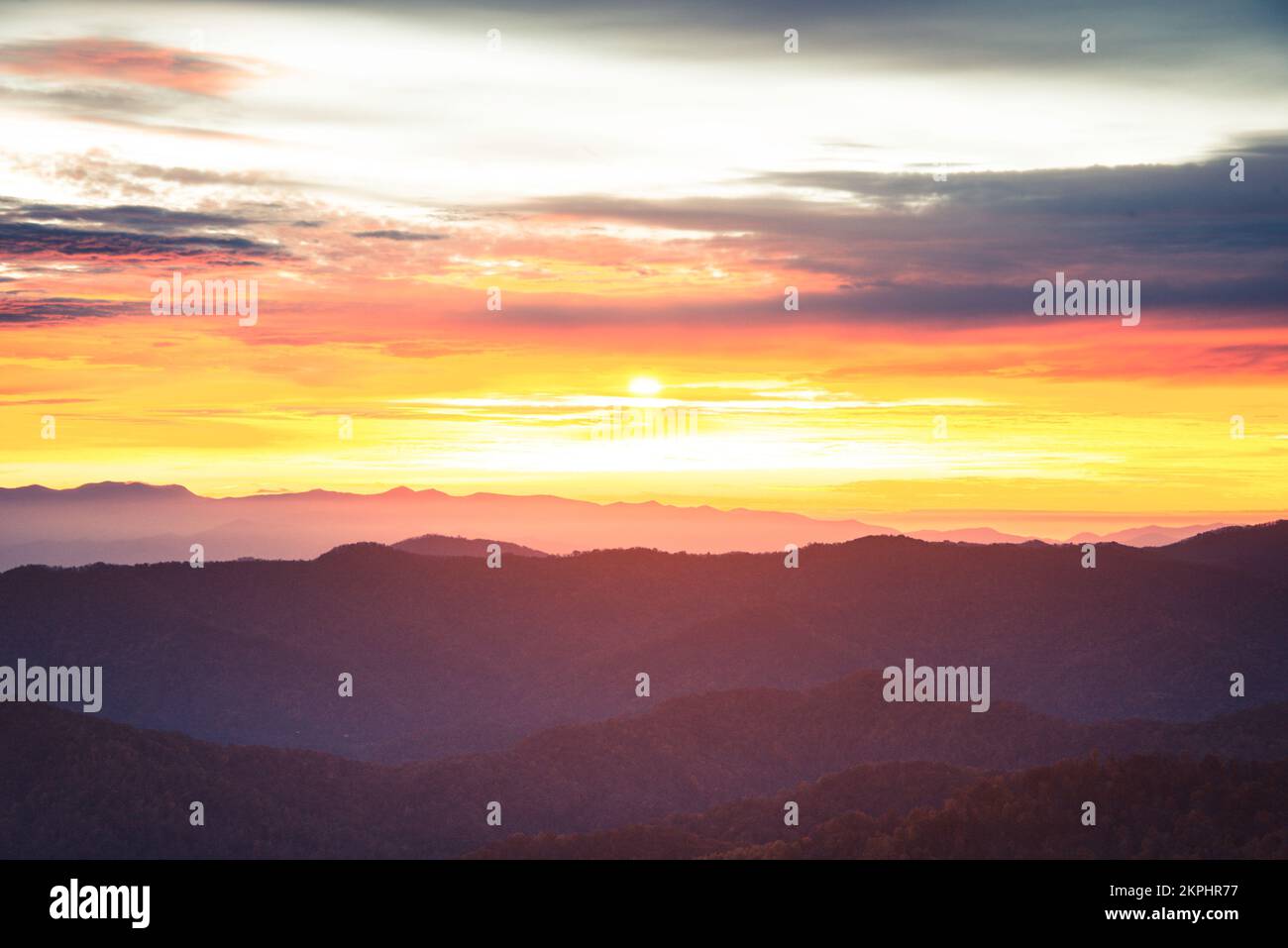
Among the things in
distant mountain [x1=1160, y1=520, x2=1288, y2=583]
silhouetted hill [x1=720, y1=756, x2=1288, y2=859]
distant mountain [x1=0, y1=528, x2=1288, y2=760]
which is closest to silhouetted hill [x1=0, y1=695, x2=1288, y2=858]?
silhouetted hill [x1=720, y1=756, x2=1288, y2=859]

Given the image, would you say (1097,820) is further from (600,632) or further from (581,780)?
(600,632)

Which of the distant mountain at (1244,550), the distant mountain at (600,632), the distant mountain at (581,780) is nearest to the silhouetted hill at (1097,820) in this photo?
the distant mountain at (581,780)

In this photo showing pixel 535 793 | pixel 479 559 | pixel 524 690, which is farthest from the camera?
pixel 479 559

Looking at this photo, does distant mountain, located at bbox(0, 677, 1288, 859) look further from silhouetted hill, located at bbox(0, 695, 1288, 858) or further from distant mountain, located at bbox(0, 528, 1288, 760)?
distant mountain, located at bbox(0, 528, 1288, 760)

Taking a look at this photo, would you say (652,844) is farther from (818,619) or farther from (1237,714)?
(818,619)
